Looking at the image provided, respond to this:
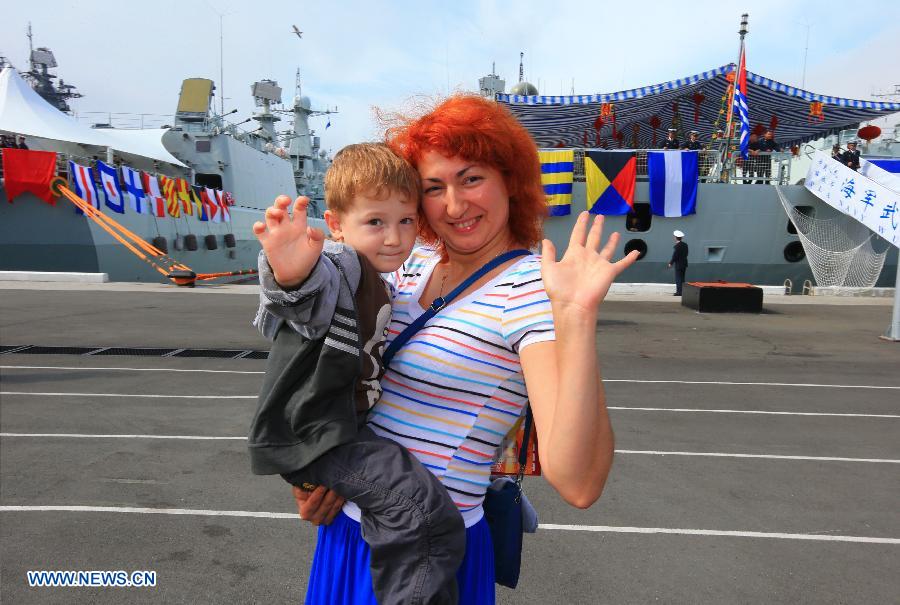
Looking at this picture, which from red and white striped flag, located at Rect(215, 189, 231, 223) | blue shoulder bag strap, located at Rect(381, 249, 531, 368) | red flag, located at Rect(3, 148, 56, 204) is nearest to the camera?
blue shoulder bag strap, located at Rect(381, 249, 531, 368)

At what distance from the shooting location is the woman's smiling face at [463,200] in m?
1.57

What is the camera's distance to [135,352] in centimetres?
917

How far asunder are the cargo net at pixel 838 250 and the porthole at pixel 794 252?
39.1 inches

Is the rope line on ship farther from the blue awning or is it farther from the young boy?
the young boy

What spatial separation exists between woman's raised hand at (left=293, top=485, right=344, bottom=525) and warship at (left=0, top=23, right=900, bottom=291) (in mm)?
17741

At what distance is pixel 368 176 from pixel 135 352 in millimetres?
8965

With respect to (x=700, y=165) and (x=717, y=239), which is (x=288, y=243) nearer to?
(x=717, y=239)

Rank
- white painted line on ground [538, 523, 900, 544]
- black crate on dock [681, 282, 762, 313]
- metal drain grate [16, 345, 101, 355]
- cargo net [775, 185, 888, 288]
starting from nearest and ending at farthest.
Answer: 1. white painted line on ground [538, 523, 900, 544]
2. metal drain grate [16, 345, 101, 355]
3. black crate on dock [681, 282, 762, 313]
4. cargo net [775, 185, 888, 288]

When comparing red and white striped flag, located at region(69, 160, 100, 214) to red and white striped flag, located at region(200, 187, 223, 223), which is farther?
red and white striped flag, located at region(200, 187, 223, 223)

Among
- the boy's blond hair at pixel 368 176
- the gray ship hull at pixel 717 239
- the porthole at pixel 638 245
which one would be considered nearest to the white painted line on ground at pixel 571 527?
the boy's blond hair at pixel 368 176

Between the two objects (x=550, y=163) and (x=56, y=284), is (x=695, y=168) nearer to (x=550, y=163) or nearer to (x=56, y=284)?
(x=550, y=163)

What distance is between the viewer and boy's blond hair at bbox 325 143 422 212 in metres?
1.54

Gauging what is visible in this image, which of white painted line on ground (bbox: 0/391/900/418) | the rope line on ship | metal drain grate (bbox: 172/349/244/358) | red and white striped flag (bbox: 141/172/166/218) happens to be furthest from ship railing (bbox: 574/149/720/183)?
metal drain grate (bbox: 172/349/244/358)

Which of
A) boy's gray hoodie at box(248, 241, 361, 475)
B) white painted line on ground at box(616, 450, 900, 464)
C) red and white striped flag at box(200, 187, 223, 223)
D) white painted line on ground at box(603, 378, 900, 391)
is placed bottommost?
white painted line on ground at box(603, 378, 900, 391)
